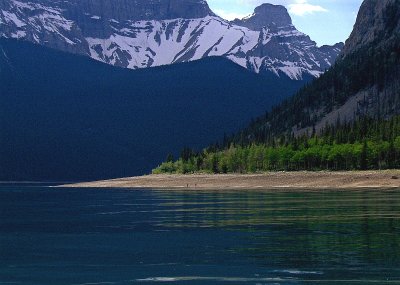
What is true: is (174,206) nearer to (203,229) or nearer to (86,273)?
(203,229)

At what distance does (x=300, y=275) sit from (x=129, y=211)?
5319cm

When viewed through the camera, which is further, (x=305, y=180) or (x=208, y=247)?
(x=305, y=180)

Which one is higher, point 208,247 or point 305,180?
point 305,180

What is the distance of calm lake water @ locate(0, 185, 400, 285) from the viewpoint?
43156 mm

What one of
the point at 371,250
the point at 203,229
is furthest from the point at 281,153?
the point at 371,250

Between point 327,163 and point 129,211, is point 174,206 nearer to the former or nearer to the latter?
point 129,211

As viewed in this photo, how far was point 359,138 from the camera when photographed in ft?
632

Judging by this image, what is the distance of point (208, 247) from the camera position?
180 ft

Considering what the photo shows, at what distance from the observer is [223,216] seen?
81125mm

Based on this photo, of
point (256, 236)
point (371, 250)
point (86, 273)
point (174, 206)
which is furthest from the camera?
point (174, 206)

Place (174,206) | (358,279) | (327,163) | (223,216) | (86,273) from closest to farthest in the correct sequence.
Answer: (358,279) < (86,273) < (223,216) < (174,206) < (327,163)

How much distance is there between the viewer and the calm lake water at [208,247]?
43.2 metres

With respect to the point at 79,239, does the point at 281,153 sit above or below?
above

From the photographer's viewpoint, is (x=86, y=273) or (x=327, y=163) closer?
(x=86, y=273)
